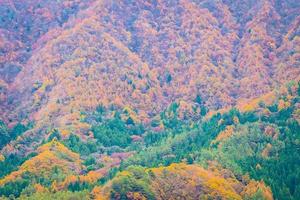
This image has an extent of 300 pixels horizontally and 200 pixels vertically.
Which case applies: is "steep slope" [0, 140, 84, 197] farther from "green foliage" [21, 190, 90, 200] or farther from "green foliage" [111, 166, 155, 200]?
"green foliage" [111, 166, 155, 200]

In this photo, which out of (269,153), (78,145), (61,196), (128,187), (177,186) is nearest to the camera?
(128,187)

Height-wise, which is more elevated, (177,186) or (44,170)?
(177,186)

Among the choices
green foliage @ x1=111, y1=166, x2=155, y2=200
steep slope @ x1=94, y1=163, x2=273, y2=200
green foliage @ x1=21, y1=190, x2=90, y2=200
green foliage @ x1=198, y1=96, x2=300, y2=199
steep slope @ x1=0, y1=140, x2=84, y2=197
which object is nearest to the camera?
green foliage @ x1=111, y1=166, x2=155, y2=200

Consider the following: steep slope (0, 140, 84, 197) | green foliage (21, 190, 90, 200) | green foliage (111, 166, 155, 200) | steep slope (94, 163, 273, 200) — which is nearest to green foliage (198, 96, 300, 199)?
steep slope (94, 163, 273, 200)

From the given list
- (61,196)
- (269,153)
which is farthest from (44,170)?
(269,153)

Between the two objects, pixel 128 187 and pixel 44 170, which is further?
pixel 44 170

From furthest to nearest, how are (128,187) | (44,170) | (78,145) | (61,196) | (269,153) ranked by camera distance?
1. (78,145)
2. (269,153)
3. (44,170)
4. (61,196)
5. (128,187)

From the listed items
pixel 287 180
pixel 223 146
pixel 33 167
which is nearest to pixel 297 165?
pixel 287 180

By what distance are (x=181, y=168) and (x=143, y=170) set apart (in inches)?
406

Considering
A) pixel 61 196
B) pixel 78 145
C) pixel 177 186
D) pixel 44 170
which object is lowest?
pixel 78 145

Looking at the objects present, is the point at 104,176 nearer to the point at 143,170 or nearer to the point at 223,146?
the point at 143,170

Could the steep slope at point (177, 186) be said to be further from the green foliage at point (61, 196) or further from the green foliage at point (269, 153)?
the green foliage at point (269, 153)

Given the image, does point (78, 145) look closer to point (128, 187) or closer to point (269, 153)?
point (128, 187)

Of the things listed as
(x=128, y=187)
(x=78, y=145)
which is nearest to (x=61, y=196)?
(x=128, y=187)
